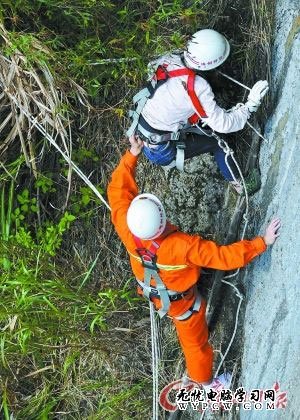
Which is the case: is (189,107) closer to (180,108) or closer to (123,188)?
(180,108)

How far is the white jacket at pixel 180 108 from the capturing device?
3.23 metres

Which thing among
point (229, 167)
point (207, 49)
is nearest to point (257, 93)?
point (207, 49)

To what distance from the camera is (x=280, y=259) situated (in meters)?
2.88

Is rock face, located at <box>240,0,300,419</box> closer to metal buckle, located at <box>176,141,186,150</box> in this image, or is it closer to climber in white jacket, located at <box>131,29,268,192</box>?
climber in white jacket, located at <box>131,29,268,192</box>

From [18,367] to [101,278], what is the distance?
745 mm

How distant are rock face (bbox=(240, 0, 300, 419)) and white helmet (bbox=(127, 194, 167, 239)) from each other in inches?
21.0

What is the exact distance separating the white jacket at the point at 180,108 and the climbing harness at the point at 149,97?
0.02 metres

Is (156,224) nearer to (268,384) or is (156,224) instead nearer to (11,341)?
(268,384)

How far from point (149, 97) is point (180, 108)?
0.18 m

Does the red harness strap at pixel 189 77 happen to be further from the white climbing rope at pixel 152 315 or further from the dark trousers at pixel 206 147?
the white climbing rope at pixel 152 315

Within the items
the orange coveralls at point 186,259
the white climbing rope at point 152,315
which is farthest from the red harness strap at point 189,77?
the white climbing rope at point 152,315

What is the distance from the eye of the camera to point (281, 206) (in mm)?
2938

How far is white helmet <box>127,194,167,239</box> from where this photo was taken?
3023 mm

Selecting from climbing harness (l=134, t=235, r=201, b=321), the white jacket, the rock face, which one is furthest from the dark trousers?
climbing harness (l=134, t=235, r=201, b=321)
